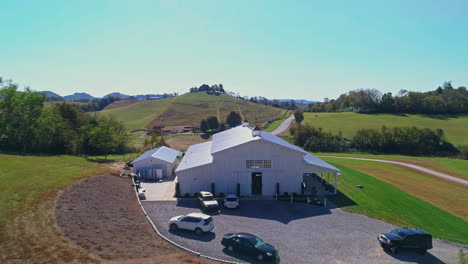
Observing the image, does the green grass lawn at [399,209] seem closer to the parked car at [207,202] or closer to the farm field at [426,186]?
the farm field at [426,186]

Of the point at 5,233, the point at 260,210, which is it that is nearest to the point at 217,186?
the point at 260,210

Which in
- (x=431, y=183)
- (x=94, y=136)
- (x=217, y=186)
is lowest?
(x=431, y=183)

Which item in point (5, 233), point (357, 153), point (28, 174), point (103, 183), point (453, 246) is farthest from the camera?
point (357, 153)

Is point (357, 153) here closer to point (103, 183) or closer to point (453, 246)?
point (453, 246)

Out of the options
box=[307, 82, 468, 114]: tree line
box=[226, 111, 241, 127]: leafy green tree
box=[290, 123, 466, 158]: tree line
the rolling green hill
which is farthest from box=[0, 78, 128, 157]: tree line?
box=[307, 82, 468, 114]: tree line

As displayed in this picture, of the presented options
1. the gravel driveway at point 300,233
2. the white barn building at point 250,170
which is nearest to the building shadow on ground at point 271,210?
the gravel driveway at point 300,233

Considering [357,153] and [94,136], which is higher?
[94,136]

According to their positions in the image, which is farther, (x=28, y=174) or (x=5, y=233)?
(x=28, y=174)

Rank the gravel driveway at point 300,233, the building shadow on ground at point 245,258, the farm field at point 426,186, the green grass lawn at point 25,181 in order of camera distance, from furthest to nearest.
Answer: the farm field at point 426,186
the green grass lawn at point 25,181
the gravel driveway at point 300,233
the building shadow on ground at point 245,258
